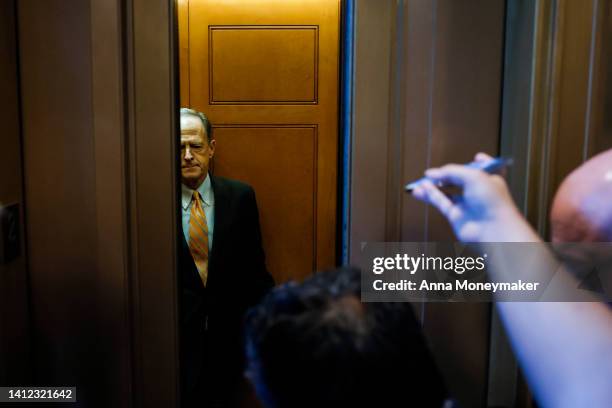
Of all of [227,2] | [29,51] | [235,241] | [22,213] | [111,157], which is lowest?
[235,241]

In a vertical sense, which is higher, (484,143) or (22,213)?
(484,143)

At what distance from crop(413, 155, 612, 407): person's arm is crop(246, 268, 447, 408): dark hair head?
0.22m

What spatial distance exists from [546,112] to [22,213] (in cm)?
105

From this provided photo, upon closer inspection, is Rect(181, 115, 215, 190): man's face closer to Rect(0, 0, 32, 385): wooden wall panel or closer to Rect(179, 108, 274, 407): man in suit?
Rect(179, 108, 274, 407): man in suit

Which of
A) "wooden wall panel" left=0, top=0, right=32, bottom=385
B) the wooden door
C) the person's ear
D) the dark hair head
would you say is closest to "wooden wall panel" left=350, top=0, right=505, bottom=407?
the wooden door

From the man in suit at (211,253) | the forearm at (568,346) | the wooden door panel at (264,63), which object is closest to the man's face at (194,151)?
the man in suit at (211,253)

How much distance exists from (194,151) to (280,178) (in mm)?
225

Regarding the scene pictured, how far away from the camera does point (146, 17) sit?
107cm

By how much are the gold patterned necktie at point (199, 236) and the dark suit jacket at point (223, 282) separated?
20mm

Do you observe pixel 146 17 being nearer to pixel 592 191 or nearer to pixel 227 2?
pixel 227 2

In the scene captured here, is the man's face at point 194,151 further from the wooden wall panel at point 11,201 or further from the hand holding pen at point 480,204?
the hand holding pen at point 480,204

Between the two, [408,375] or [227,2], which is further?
[227,2]

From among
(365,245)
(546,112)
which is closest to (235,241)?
(365,245)

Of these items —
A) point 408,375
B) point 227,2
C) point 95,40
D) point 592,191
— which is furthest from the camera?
point 227,2
